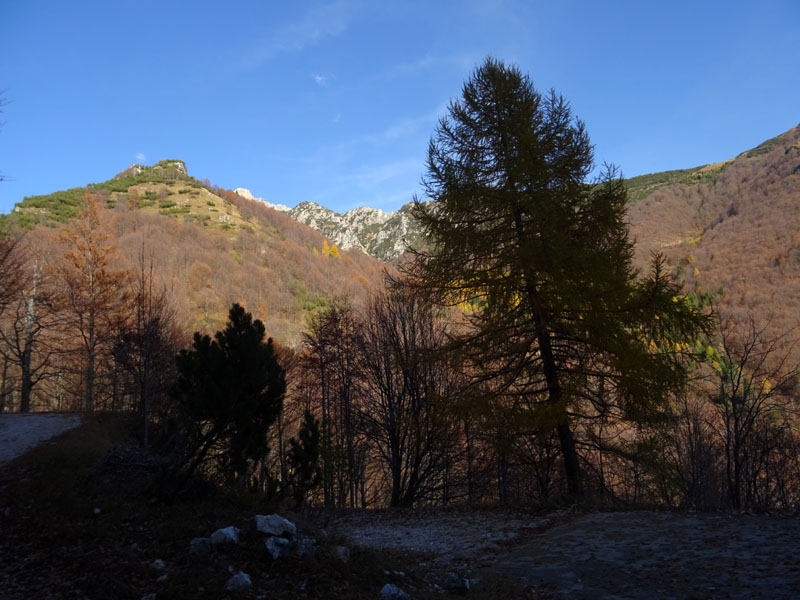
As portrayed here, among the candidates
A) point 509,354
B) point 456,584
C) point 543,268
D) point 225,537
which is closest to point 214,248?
point 509,354

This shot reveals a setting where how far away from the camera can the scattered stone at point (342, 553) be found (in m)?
5.45

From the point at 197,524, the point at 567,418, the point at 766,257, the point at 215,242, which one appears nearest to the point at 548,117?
the point at 567,418

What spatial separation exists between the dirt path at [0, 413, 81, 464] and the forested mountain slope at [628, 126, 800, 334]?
65082 mm

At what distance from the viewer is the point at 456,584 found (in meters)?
5.46

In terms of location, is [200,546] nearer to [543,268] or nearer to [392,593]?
[392,593]

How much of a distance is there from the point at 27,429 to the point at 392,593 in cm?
1204

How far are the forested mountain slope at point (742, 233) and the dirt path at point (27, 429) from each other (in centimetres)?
6508

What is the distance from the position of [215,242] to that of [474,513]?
83250 millimetres

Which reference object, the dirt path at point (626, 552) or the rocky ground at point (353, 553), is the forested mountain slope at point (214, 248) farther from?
the dirt path at point (626, 552)

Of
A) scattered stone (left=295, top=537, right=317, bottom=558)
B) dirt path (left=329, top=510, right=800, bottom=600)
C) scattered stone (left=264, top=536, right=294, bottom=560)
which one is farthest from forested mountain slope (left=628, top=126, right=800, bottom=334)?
scattered stone (left=264, top=536, right=294, bottom=560)

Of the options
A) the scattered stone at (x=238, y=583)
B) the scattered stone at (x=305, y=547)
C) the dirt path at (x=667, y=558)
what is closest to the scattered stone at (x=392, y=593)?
the scattered stone at (x=305, y=547)

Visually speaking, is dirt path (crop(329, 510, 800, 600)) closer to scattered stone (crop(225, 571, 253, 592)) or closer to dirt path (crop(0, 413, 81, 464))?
scattered stone (crop(225, 571, 253, 592))

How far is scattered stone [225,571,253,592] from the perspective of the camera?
4.64 metres

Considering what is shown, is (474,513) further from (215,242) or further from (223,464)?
(215,242)
